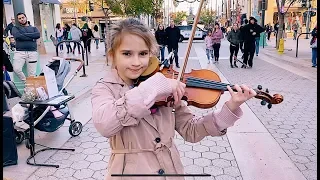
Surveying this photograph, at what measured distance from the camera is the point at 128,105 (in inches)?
45.5

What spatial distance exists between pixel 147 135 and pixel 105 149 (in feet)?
A: 8.28

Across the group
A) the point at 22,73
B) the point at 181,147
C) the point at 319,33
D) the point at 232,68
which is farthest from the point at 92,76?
the point at 319,33

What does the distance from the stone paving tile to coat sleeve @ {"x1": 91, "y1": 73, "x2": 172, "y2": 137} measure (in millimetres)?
2402

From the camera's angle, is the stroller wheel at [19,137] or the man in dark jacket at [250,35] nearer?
the stroller wheel at [19,137]

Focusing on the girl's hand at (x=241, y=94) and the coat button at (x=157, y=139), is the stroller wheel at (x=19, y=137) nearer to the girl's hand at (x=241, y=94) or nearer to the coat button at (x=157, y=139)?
the coat button at (x=157, y=139)

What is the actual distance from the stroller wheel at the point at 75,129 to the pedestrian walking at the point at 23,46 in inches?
114

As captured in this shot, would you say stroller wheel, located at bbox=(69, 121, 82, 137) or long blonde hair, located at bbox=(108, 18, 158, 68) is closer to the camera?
long blonde hair, located at bbox=(108, 18, 158, 68)

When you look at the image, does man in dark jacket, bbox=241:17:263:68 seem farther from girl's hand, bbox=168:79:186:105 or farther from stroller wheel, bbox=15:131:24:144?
girl's hand, bbox=168:79:186:105

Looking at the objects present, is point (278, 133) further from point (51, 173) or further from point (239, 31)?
point (239, 31)

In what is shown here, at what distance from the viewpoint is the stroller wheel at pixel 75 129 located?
406cm

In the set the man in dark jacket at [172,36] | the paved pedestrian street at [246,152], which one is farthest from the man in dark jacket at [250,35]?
the paved pedestrian street at [246,152]

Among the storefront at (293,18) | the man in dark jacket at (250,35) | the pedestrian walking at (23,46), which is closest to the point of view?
the pedestrian walking at (23,46)

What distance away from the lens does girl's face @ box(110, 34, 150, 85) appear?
132cm

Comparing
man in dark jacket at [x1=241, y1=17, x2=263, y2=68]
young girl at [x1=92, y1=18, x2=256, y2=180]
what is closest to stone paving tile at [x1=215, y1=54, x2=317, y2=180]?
man in dark jacket at [x1=241, y1=17, x2=263, y2=68]
